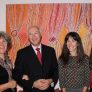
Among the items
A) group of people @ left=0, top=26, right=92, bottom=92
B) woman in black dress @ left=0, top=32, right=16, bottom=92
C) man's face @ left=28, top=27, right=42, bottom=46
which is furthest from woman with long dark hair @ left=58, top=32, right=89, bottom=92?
woman in black dress @ left=0, top=32, right=16, bottom=92

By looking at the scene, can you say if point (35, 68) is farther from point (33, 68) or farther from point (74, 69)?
point (74, 69)

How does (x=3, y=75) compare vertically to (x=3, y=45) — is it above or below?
below

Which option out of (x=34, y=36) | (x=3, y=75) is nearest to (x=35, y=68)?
(x=34, y=36)

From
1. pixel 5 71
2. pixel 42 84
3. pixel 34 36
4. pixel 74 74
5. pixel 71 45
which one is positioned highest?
pixel 34 36

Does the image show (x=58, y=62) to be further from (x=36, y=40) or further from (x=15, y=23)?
(x=15, y=23)

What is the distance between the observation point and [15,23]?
3871 mm

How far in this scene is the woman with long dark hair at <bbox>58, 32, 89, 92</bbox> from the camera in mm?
3307

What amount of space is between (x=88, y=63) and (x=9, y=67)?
1.08 m

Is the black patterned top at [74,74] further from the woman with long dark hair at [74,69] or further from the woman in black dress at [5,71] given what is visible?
the woman in black dress at [5,71]

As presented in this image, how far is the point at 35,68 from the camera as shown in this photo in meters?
3.29

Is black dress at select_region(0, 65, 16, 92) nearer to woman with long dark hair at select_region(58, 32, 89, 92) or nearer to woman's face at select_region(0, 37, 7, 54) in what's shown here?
woman's face at select_region(0, 37, 7, 54)

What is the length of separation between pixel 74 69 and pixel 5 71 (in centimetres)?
95

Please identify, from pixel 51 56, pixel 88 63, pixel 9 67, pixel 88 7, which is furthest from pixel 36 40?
pixel 88 7

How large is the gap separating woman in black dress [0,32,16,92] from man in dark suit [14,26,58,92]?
0.24 metres
